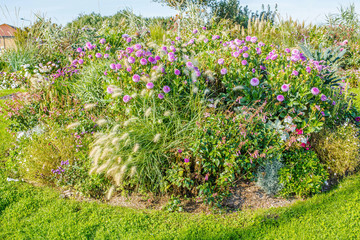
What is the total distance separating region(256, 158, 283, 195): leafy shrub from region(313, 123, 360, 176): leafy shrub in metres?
0.75

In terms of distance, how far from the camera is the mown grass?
3.03 m

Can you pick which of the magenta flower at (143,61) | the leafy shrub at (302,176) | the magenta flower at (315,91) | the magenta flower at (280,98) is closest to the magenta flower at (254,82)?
the magenta flower at (280,98)

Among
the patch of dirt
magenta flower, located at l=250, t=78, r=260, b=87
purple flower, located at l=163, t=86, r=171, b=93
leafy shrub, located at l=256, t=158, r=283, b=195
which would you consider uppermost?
magenta flower, located at l=250, t=78, r=260, b=87

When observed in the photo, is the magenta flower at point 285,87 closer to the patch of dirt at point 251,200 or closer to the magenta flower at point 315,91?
the magenta flower at point 315,91

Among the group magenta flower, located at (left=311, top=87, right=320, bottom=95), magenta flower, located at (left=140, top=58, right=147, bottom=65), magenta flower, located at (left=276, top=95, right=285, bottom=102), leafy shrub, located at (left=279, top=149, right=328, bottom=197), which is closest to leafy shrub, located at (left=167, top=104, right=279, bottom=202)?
leafy shrub, located at (left=279, top=149, right=328, bottom=197)

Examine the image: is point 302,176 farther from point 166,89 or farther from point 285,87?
point 166,89

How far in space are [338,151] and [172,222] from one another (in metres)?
2.48

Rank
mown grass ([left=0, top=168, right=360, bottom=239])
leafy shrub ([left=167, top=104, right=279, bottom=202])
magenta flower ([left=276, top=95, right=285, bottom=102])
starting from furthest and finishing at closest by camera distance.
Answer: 1. magenta flower ([left=276, top=95, right=285, bottom=102])
2. leafy shrub ([left=167, top=104, right=279, bottom=202])
3. mown grass ([left=0, top=168, right=360, bottom=239])

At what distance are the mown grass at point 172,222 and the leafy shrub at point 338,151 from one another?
46 cm

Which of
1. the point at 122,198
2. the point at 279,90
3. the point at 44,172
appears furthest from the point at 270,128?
the point at 44,172

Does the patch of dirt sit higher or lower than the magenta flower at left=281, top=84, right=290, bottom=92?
lower

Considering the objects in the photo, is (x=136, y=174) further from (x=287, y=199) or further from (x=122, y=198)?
(x=287, y=199)

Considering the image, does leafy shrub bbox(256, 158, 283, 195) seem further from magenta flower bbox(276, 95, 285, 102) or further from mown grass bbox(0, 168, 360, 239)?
magenta flower bbox(276, 95, 285, 102)

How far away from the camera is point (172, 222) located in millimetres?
3188
